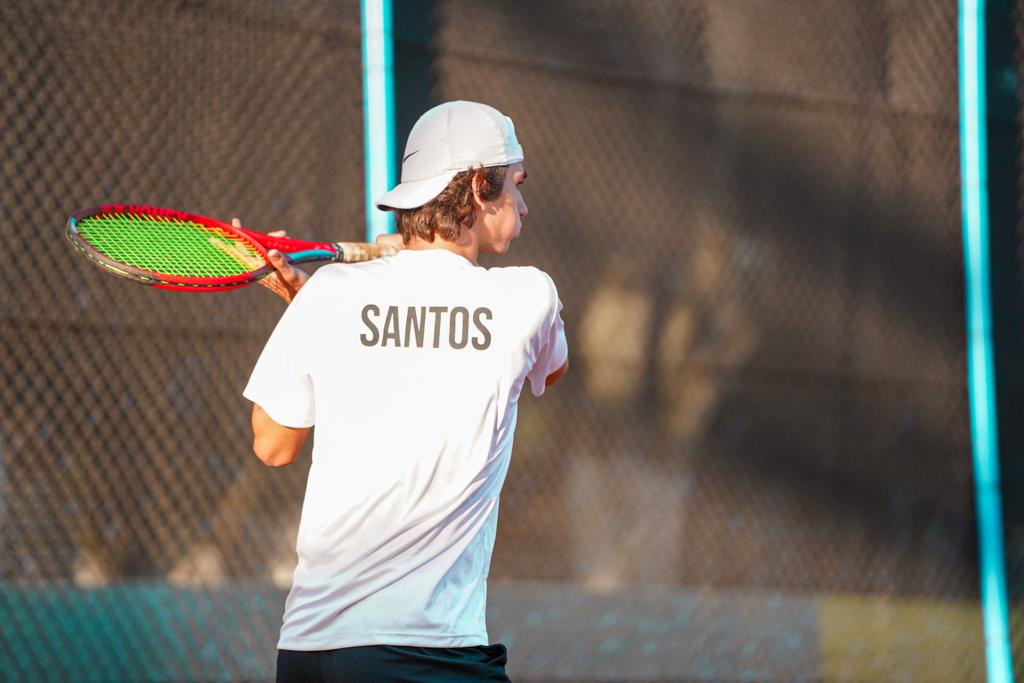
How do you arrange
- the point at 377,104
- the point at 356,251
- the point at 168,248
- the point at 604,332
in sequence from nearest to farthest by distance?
the point at 356,251 < the point at 168,248 < the point at 377,104 < the point at 604,332

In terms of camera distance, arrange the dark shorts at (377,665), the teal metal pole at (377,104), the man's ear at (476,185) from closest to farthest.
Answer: the dark shorts at (377,665) < the man's ear at (476,185) < the teal metal pole at (377,104)

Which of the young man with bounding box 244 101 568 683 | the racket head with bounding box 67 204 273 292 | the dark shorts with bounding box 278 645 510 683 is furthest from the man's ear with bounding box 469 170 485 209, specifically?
the dark shorts with bounding box 278 645 510 683

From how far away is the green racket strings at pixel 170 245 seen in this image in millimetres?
2141

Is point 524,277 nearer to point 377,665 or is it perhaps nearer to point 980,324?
point 377,665

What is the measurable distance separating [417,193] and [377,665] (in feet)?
2.17

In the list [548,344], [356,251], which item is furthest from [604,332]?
[548,344]

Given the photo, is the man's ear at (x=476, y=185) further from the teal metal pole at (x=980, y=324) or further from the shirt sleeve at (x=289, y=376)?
the teal metal pole at (x=980, y=324)

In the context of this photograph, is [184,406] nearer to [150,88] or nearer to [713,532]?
[150,88]

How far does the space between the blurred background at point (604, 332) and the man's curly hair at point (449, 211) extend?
5.17ft

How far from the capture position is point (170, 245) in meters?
2.23

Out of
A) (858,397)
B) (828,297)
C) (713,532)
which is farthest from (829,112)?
(713,532)

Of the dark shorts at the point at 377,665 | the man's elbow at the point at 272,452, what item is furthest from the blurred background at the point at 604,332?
the dark shorts at the point at 377,665

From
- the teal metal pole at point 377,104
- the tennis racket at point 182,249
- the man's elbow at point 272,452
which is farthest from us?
the teal metal pole at point 377,104

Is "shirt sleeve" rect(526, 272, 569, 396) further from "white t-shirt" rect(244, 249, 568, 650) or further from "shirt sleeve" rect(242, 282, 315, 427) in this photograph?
"shirt sleeve" rect(242, 282, 315, 427)
